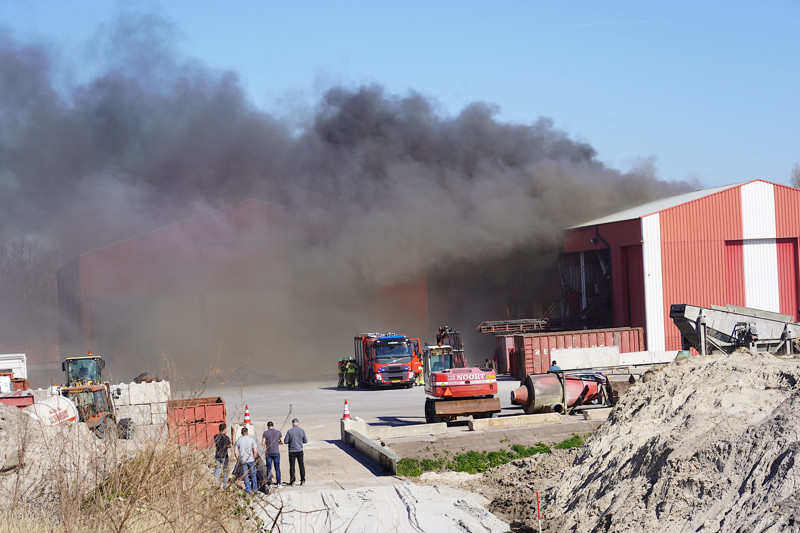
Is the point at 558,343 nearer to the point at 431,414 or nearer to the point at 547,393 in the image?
the point at 547,393

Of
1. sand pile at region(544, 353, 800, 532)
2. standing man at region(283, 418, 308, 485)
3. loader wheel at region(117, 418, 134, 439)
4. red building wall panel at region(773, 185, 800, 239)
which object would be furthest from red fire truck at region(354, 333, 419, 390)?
sand pile at region(544, 353, 800, 532)

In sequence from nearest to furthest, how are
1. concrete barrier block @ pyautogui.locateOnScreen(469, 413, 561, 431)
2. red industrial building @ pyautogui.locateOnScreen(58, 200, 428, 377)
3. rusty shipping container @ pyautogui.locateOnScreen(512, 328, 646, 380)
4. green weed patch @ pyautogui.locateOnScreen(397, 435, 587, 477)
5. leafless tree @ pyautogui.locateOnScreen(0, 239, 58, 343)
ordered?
1. green weed patch @ pyautogui.locateOnScreen(397, 435, 587, 477)
2. concrete barrier block @ pyautogui.locateOnScreen(469, 413, 561, 431)
3. rusty shipping container @ pyautogui.locateOnScreen(512, 328, 646, 380)
4. red industrial building @ pyautogui.locateOnScreen(58, 200, 428, 377)
5. leafless tree @ pyautogui.locateOnScreen(0, 239, 58, 343)

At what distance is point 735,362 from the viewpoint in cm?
1153

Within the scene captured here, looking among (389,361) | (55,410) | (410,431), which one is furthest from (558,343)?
(55,410)

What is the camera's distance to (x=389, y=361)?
2989cm

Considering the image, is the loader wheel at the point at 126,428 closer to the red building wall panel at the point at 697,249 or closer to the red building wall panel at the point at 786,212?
the red building wall panel at the point at 697,249

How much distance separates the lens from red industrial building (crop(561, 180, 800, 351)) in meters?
33.2

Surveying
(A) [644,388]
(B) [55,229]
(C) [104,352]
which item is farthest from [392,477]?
(B) [55,229]

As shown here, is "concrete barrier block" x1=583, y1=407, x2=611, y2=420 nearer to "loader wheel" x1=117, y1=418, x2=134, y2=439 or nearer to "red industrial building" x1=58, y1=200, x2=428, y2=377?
"loader wheel" x1=117, y1=418, x2=134, y2=439

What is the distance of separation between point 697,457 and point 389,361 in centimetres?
2149

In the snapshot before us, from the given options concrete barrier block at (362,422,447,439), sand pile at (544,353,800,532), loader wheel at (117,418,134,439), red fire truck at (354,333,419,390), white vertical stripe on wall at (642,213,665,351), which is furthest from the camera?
white vertical stripe on wall at (642,213,665,351)

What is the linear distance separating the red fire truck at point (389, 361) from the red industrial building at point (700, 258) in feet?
32.2

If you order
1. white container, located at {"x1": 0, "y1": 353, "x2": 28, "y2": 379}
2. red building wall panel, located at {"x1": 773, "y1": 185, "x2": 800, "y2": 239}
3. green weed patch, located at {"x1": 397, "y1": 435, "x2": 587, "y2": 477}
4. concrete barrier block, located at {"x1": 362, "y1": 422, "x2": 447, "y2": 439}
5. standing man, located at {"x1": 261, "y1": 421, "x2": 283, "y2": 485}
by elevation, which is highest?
red building wall panel, located at {"x1": 773, "y1": 185, "x2": 800, "y2": 239}

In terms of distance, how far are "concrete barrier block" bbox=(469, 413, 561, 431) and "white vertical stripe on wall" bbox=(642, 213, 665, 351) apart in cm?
1652
